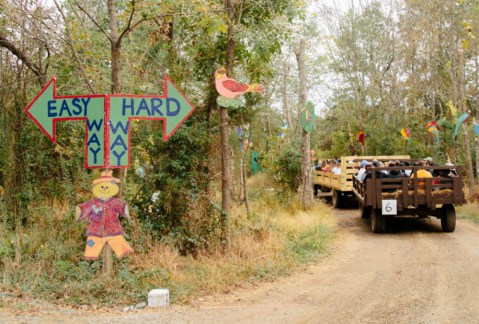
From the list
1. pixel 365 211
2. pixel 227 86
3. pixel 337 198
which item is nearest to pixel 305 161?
pixel 365 211

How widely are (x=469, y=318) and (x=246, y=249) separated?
3.57 meters

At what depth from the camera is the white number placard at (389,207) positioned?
9.98 m

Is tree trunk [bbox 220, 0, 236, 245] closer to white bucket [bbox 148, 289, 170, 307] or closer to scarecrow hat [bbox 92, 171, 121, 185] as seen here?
scarecrow hat [bbox 92, 171, 121, 185]

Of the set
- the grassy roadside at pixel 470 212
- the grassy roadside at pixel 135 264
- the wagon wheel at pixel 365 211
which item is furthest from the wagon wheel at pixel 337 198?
the grassy roadside at pixel 135 264

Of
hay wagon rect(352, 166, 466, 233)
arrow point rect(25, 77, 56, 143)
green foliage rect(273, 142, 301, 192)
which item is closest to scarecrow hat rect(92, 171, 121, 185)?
arrow point rect(25, 77, 56, 143)

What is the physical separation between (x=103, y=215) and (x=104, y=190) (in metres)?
0.35

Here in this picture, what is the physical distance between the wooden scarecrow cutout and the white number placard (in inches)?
233

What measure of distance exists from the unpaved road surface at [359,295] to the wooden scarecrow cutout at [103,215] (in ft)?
3.70

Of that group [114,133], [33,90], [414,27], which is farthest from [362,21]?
[114,133]

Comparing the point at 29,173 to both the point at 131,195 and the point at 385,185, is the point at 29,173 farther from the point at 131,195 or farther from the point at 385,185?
the point at 385,185

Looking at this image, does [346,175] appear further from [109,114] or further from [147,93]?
[109,114]

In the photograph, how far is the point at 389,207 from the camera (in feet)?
32.8

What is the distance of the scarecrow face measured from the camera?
638 centimetres

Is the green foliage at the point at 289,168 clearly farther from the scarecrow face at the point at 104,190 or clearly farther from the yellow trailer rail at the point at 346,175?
the scarecrow face at the point at 104,190
